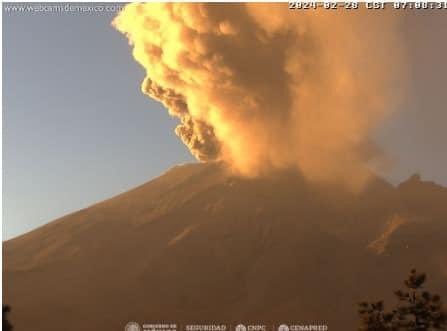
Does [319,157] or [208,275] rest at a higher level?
[319,157]

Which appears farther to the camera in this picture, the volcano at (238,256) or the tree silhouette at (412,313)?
the volcano at (238,256)

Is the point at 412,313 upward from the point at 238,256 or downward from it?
downward

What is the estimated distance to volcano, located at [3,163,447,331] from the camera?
2630 cm

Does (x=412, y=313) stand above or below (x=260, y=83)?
below

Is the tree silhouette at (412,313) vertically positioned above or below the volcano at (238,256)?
below

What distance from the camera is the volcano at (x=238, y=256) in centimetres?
2630

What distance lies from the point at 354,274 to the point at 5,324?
1760 cm

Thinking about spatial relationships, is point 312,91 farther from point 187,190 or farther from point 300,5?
point 187,190

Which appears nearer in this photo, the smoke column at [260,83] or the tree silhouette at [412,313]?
the tree silhouette at [412,313]

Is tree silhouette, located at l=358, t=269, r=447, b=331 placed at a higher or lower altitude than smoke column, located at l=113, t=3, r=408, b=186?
lower

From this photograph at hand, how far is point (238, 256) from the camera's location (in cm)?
2800

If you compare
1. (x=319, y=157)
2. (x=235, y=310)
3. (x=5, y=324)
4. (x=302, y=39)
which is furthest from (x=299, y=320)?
(x=5, y=324)

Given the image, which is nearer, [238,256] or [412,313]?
[412,313]

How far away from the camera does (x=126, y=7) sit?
20328 mm
